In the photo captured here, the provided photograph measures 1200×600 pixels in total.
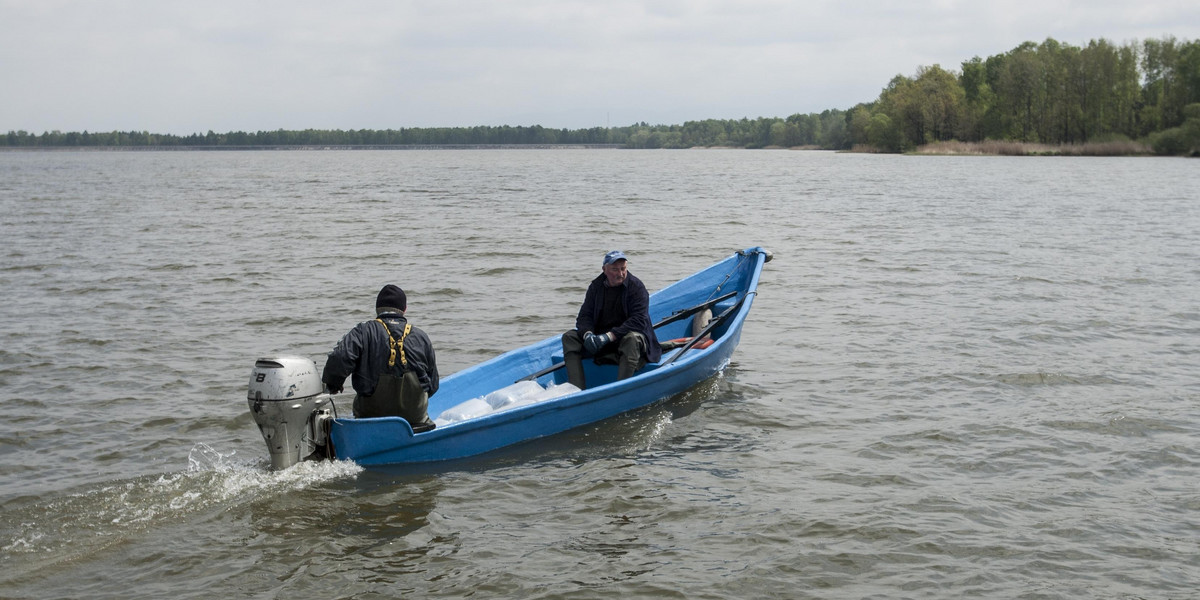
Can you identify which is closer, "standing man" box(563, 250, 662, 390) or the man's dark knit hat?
the man's dark knit hat

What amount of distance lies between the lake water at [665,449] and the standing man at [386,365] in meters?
0.60

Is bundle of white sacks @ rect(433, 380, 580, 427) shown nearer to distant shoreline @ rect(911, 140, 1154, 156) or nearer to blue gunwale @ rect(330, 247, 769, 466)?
blue gunwale @ rect(330, 247, 769, 466)

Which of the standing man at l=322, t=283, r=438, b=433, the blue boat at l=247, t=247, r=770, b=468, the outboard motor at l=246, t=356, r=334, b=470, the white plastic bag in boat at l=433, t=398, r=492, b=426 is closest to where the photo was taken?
the outboard motor at l=246, t=356, r=334, b=470

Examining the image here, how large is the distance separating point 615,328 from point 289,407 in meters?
3.70

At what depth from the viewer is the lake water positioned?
22.0 ft

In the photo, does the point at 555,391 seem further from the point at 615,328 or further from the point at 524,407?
the point at 524,407

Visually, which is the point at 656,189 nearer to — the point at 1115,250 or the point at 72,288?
the point at 1115,250

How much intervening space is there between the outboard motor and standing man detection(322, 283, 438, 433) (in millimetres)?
190

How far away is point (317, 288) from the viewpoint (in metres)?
18.4

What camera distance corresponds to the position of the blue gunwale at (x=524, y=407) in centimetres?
817

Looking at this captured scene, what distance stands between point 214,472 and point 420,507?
1901 millimetres

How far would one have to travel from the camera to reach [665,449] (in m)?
9.29

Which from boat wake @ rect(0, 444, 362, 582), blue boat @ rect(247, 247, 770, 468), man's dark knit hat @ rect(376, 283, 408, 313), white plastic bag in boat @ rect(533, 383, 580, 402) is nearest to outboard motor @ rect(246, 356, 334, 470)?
blue boat @ rect(247, 247, 770, 468)

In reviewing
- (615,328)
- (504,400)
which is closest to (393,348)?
(504,400)
